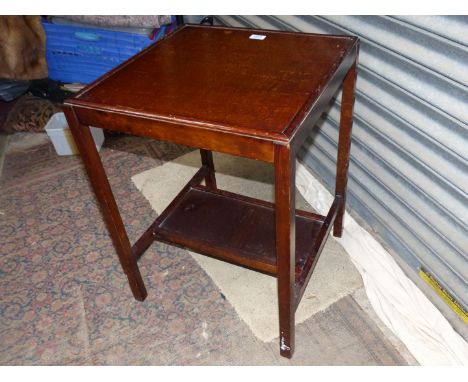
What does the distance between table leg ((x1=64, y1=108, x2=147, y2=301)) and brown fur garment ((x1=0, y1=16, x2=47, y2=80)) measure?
1.95 metres

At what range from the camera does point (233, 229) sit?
1.62 m

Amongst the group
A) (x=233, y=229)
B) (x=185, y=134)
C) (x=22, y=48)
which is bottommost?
(x=233, y=229)

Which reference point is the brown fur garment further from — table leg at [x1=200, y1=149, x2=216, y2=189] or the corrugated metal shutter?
the corrugated metal shutter

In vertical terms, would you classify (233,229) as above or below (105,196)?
below

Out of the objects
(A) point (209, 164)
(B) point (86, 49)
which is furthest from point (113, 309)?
(B) point (86, 49)

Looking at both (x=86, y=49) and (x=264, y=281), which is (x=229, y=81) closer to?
(x=264, y=281)

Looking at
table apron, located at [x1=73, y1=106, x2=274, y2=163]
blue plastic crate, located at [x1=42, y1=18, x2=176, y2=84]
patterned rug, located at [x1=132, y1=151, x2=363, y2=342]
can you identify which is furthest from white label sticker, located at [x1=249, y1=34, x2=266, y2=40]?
blue plastic crate, located at [x1=42, y1=18, x2=176, y2=84]

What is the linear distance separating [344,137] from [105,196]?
34.2 inches

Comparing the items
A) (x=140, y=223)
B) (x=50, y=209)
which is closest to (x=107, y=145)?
(x=50, y=209)

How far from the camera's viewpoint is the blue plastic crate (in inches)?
97.7

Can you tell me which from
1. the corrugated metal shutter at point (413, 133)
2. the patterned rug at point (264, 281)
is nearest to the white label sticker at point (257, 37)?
the corrugated metal shutter at point (413, 133)

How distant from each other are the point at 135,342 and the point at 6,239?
3.12 ft

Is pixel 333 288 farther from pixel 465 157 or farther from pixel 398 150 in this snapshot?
pixel 465 157

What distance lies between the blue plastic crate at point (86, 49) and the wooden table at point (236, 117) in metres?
1.07
